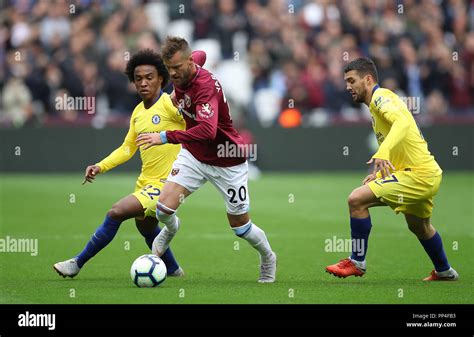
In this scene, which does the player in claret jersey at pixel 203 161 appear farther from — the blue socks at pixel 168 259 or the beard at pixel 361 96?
the beard at pixel 361 96

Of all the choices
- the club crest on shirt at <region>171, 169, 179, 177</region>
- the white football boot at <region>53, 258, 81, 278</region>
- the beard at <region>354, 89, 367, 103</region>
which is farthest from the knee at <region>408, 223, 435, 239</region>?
the white football boot at <region>53, 258, 81, 278</region>

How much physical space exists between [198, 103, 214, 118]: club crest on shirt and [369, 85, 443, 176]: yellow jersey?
4.75ft

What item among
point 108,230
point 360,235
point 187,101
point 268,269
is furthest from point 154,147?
point 360,235

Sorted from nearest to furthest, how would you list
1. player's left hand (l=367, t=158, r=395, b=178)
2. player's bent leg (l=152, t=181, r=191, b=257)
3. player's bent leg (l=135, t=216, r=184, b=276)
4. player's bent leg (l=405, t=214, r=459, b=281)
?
A: player's left hand (l=367, t=158, r=395, b=178)
player's bent leg (l=152, t=181, r=191, b=257)
player's bent leg (l=405, t=214, r=459, b=281)
player's bent leg (l=135, t=216, r=184, b=276)

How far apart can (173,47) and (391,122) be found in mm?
2009

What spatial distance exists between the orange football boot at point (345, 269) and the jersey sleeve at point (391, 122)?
3.47 ft

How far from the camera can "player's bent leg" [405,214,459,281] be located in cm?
931

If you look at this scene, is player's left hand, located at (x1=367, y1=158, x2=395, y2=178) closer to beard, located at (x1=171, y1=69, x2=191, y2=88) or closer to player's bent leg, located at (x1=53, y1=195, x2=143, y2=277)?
beard, located at (x1=171, y1=69, x2=191, y2=88)

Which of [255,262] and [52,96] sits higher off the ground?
[52,96]

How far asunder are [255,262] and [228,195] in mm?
1837
